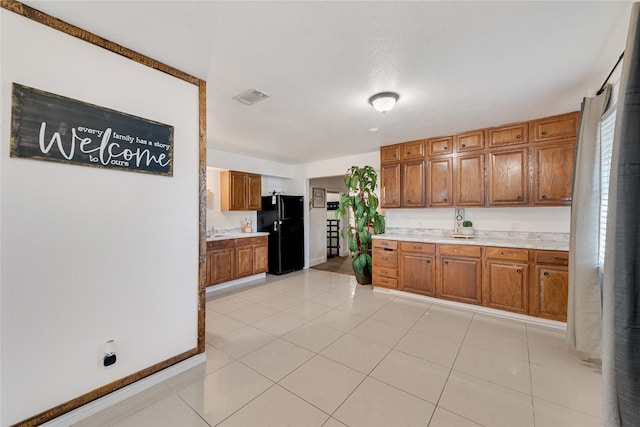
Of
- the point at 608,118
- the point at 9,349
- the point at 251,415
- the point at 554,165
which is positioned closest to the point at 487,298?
the point at 554,165

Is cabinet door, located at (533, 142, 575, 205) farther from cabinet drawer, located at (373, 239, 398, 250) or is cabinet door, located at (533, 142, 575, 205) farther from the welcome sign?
the welcome sign

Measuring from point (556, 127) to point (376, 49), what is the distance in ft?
8.99

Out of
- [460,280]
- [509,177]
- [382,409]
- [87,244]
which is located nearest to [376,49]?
[87,244]

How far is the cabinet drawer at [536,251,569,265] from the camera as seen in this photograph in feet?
8.98

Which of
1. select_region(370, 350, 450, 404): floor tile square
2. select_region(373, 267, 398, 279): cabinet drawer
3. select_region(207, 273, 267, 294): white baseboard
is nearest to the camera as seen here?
select_region(370, 350, 450, 404): floor tile square

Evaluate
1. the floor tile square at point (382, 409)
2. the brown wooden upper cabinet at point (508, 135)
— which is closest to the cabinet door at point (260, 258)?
A: the floor tile square at point (382, 409)

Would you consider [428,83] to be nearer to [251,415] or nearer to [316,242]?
[251,415]

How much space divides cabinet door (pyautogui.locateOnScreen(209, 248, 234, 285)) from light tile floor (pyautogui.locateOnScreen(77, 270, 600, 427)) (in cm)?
114

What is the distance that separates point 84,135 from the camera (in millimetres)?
1600

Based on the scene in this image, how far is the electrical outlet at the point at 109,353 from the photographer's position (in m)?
1.67

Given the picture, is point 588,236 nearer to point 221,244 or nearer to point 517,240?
point 517,240

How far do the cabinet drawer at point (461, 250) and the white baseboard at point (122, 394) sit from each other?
313 cm

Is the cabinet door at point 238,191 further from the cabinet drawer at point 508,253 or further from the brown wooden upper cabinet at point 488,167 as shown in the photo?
the cabinet drawer at point 508,253

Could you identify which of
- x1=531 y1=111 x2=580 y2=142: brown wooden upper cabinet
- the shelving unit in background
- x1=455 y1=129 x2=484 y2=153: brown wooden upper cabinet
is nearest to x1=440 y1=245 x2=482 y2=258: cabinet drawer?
x1=455 y1=129 x2=484 y2=153: brown wooden upper cabinet
